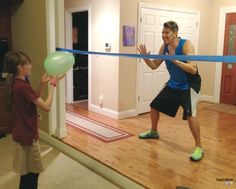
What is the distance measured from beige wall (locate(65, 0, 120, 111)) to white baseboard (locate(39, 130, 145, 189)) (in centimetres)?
140

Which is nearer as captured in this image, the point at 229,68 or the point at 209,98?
the point at 229,68

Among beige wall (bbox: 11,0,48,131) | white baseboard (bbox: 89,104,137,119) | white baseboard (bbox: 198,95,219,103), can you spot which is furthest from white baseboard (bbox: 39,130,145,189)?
white baseboard (bbox: 198,95,219,103)

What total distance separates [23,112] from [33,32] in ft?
6.73

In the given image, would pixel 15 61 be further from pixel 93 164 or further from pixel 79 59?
pixel 79 59

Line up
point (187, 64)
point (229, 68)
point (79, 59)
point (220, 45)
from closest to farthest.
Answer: point (187, 64), point (229, 68), point (220, 45), point (79, 59)

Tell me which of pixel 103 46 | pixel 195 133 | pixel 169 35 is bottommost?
pixel 195 133

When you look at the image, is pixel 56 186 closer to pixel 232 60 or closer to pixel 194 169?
pixel 194 169

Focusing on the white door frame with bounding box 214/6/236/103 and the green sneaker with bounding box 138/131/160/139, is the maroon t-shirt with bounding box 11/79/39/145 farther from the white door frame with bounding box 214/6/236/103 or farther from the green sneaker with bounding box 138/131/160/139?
the white door frame with bounding box 214/6/236/103

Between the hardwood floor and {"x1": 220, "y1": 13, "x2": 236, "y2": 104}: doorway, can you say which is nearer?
the hardwood floor

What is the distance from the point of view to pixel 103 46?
181 inches

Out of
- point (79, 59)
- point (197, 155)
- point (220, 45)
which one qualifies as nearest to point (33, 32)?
point (79, 59)

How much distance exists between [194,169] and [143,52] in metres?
1.27

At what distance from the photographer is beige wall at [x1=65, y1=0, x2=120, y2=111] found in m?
4.36

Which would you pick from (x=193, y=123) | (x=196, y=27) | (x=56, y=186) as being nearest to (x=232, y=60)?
(x=193, y=123)
